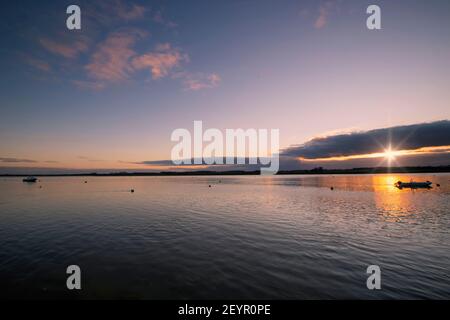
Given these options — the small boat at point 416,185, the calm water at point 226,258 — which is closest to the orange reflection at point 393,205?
the calm water at point 226,258

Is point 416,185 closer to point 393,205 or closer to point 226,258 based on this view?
point 393,205

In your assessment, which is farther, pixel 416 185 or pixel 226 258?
pixel 416 185

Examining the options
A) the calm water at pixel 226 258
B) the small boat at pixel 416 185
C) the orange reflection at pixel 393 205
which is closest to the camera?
the calm water at pixel 226 258

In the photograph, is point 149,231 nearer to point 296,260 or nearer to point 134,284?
point 134,284

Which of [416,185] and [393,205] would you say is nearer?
[393,205]

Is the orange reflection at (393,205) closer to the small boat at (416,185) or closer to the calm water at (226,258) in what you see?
the calm water at (226,258)

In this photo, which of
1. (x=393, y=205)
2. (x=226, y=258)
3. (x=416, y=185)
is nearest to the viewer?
(x=226, y=258)

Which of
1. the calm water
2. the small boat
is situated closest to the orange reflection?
the calm water

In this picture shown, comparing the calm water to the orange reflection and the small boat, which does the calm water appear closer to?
the orange reflection

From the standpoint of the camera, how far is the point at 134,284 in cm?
1092

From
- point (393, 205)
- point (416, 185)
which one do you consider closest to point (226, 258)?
point (393, 205)

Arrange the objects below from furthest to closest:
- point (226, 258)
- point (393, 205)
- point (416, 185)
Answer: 1. point (416, 185)
2. point (393, 205)
3. point (226, 258)

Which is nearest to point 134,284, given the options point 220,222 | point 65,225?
point 220,222

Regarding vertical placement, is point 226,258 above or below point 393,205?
above
